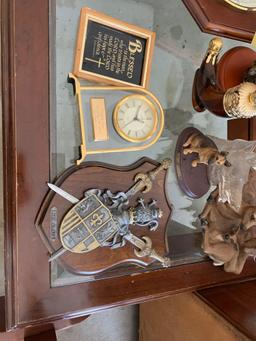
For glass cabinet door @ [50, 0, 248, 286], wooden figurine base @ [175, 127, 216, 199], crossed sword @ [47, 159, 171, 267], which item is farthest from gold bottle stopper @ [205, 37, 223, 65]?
crossed sword @ [47, 159, 171, 267]

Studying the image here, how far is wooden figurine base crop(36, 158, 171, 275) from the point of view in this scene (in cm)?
86

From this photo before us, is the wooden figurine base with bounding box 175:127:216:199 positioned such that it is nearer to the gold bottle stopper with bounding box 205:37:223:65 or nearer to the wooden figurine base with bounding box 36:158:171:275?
the wooden figurine base with bounding box 36:158:171:275

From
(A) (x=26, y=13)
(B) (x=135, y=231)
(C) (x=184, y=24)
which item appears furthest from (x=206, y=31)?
(B) (x=135, y=231)

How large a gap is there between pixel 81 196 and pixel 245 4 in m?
0.78

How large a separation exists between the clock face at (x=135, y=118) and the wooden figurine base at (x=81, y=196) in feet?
0.26

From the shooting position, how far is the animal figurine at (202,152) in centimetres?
95

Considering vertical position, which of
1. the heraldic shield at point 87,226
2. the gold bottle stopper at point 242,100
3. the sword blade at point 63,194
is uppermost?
the gold bottle stopper at point 242,100

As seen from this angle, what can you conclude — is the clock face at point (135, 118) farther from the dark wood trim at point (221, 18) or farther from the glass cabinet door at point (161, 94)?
the dark wood trim at point (221, 18)

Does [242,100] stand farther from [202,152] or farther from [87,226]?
[87,226]

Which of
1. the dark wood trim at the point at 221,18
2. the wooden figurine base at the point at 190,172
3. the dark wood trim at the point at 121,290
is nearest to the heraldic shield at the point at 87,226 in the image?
the dark wood trim at the point at 121,290

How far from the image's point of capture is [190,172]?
1.06 m

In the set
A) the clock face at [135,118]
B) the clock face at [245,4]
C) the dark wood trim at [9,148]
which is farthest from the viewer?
the clock face at [245,4]

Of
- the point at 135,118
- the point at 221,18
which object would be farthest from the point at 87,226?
the point at 221,18

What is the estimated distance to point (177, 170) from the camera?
1045 mm
